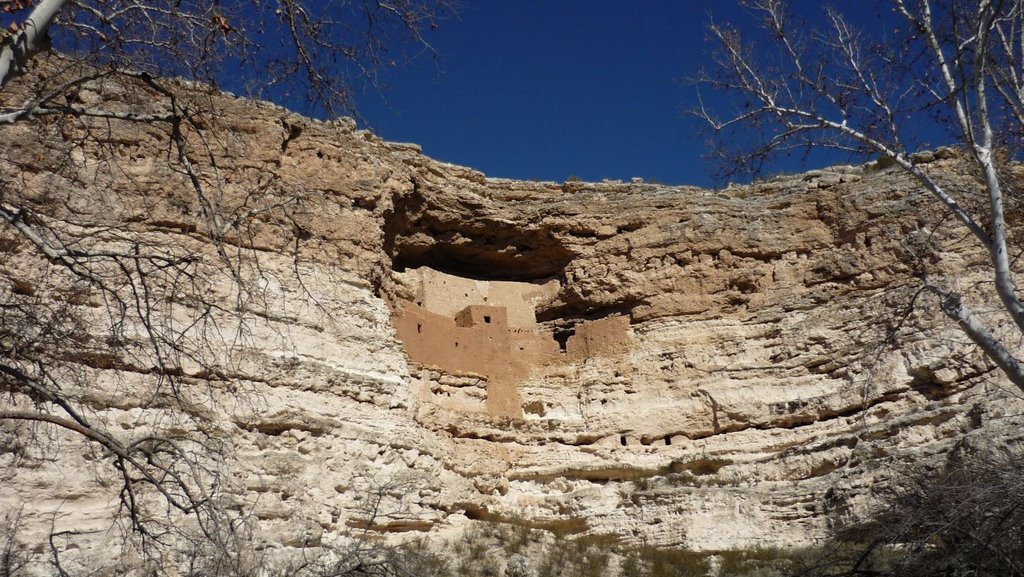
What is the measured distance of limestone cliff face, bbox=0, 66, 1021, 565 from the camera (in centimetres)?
1406

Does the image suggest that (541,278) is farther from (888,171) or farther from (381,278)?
(888,171)

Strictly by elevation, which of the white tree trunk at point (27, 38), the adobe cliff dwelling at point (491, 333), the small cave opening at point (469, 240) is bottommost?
the white tree trunk at point (27, 38)

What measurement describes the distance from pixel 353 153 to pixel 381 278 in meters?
2.17

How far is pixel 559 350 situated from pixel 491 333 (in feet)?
4.72

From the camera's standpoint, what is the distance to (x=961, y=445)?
46.2ft

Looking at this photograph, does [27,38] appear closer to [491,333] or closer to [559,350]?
[491,333]

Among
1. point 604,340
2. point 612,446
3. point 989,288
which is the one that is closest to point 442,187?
point 604,340

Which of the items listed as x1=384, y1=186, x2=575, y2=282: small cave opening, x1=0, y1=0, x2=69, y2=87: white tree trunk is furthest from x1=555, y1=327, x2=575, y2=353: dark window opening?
x1=0, y1=0, x2=69, y2=87: white tree trunk

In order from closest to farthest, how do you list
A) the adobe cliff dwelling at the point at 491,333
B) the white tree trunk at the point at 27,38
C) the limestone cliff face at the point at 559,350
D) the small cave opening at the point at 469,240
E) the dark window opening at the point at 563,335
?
the white tree trunk at the point at 27,38, the limestone cliff face at the point at 559,350, the adobe cliff dwelling at the point at 491,333, the small cave opening at the point at 469,240, the dark window opening at the point at 563,335

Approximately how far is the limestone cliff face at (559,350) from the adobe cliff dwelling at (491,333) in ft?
0.17

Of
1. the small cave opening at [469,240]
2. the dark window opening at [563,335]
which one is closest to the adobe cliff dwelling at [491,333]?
the dark window opening at [563,335]

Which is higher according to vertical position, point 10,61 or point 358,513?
point 10,61

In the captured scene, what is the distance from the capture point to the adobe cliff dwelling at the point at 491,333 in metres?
17.5

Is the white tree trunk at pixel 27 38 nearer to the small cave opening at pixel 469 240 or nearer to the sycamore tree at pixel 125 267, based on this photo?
the sycamore tree at pixel 125 267
